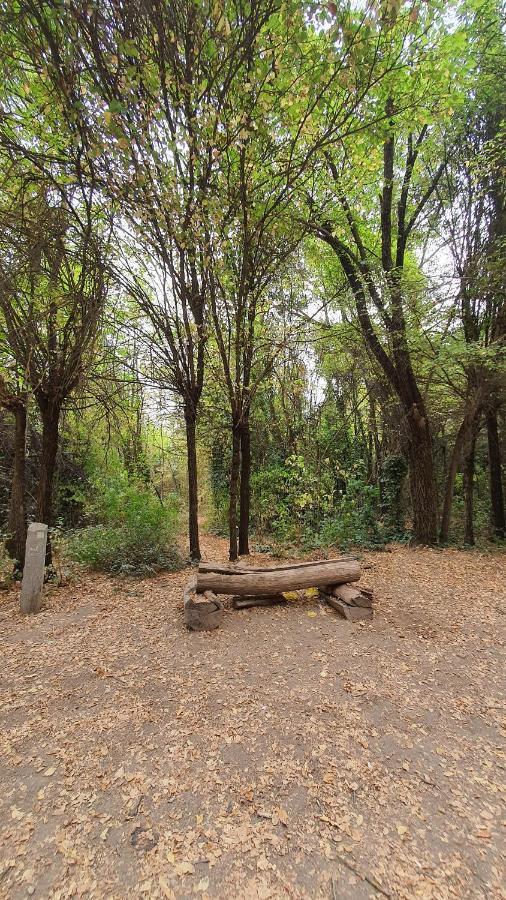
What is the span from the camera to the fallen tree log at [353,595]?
12.9ft

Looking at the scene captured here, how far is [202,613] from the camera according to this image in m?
3.77

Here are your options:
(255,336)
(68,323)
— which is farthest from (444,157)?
(68,323)

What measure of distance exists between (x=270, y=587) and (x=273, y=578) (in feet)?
0.32

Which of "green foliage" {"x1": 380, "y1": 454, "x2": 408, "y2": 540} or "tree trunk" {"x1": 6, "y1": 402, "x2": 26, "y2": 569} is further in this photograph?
"green foliage" {"x1": 380, "y1": 454, "x2": 408, "y2": 540}

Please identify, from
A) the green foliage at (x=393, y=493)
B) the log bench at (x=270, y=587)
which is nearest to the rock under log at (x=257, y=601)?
the log bench at (x=270, y=587)

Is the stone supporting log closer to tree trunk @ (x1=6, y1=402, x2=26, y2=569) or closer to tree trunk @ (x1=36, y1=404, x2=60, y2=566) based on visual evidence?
tree trunk @ (x1=36, y1=404, x2=60, y2=566)

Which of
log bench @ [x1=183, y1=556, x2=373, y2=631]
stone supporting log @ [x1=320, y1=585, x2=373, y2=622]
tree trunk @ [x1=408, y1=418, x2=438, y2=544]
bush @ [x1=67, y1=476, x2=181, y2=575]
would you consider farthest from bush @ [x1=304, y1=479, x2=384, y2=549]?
stone supporting log @ [x1=320, y1=585, x2=373, y2=622]

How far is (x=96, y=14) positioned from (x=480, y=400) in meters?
7.51

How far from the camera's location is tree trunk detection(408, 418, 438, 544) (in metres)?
7.60

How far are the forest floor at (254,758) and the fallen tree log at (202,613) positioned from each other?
166 mm

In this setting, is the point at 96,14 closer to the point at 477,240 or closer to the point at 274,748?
the point at 274,748

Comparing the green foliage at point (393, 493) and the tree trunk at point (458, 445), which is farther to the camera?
the green foliage at point (393, 493)

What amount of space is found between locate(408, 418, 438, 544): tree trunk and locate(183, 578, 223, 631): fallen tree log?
17.3 feet

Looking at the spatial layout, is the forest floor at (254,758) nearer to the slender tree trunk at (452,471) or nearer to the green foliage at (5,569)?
the green foliage at (5,569)
